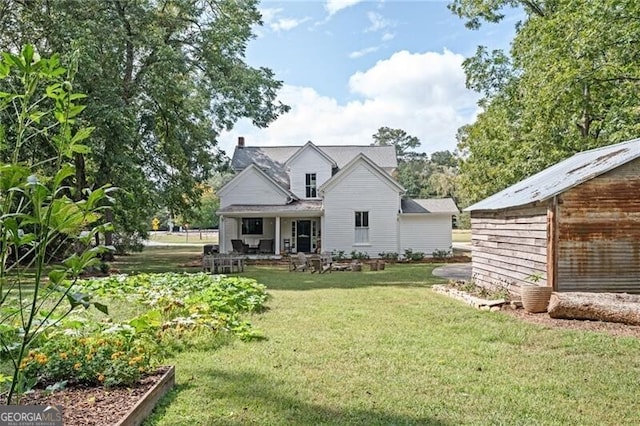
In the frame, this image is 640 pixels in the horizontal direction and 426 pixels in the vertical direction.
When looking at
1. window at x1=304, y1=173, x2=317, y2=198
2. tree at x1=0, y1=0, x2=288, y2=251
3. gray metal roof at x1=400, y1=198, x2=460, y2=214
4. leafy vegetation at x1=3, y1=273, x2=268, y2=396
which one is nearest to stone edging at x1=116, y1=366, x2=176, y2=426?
leafy vegetation at x1=3, y1=273, x2=268, y2=396

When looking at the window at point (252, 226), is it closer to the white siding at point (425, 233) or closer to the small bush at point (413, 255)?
the white siding at point (425, 233)

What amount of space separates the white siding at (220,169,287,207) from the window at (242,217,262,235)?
122cm

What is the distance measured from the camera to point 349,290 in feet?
43.6

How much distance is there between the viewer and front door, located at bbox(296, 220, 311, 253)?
2825 cm

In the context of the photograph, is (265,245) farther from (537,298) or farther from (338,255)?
(537,298)

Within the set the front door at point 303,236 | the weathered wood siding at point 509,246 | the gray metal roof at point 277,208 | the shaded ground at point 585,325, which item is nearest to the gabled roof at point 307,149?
the gray metal roof at point 277,208

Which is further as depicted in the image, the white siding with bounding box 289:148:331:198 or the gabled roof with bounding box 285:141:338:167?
the white siding with bounding box 289:148:331:198

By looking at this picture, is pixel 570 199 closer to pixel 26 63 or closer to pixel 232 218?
pixel 26 63

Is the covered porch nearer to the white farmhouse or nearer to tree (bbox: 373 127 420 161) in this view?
the white farmhouse

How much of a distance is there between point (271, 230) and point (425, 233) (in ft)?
29.9

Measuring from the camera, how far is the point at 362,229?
26.4 metres

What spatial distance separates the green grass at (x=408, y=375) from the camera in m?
4.39
